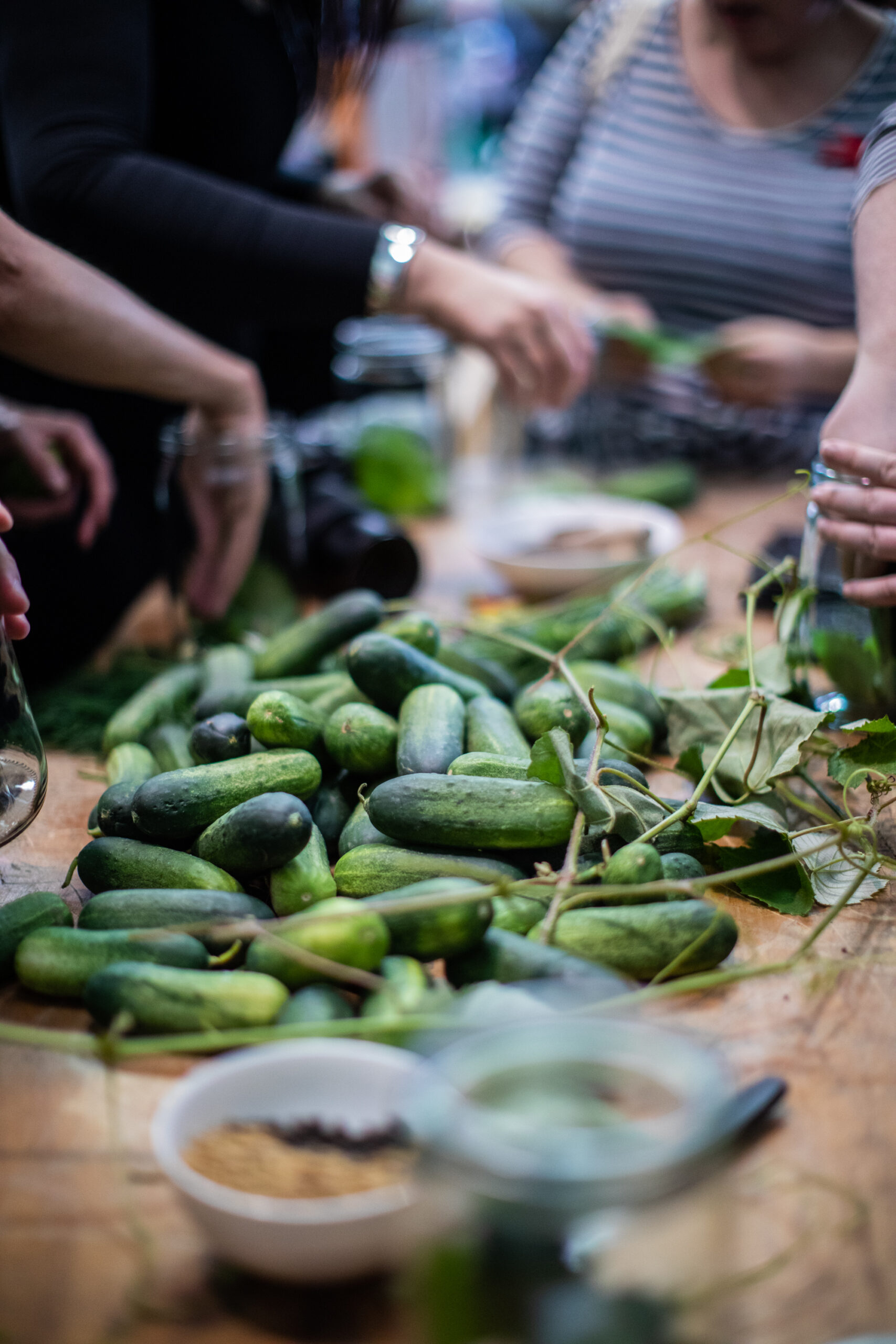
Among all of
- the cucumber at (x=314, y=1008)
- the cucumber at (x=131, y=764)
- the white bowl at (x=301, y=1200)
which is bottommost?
the cucumber at (x=131, y=764)

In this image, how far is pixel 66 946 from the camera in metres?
0.83

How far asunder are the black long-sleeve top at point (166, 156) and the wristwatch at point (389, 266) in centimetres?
2

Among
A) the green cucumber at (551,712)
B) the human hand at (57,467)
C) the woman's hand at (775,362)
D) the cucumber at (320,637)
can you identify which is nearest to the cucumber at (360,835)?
the green cucumber at (551,712)

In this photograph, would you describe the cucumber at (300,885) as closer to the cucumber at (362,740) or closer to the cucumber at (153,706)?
the cucumber at (362,740)

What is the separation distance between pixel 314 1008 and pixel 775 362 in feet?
5.40

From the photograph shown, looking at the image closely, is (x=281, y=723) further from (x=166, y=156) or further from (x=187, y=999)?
(x=166, y=156)

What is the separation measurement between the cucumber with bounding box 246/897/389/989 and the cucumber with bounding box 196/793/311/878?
0.36ft

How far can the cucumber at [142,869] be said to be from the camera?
92 cm

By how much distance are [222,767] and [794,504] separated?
1.35 meters

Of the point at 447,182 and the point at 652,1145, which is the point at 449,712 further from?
the point at 447,182

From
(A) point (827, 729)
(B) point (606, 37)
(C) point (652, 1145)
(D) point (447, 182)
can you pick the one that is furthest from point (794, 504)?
(D) point (447, 182)

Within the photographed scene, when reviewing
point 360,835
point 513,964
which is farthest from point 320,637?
point 513,964

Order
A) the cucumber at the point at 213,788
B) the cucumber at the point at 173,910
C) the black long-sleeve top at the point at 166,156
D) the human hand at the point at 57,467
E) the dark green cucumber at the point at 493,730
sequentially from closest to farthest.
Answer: the cucumber at the point at 173,910 < the cucumber at the point at 213,788 < the dark green cucumber at the point at 493,730 < the black long-sleeve top at the point at 166,156 < the human hand at the point at 57,467

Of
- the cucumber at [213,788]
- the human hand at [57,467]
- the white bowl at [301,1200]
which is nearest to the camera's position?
the white bowl at [301,1200]
